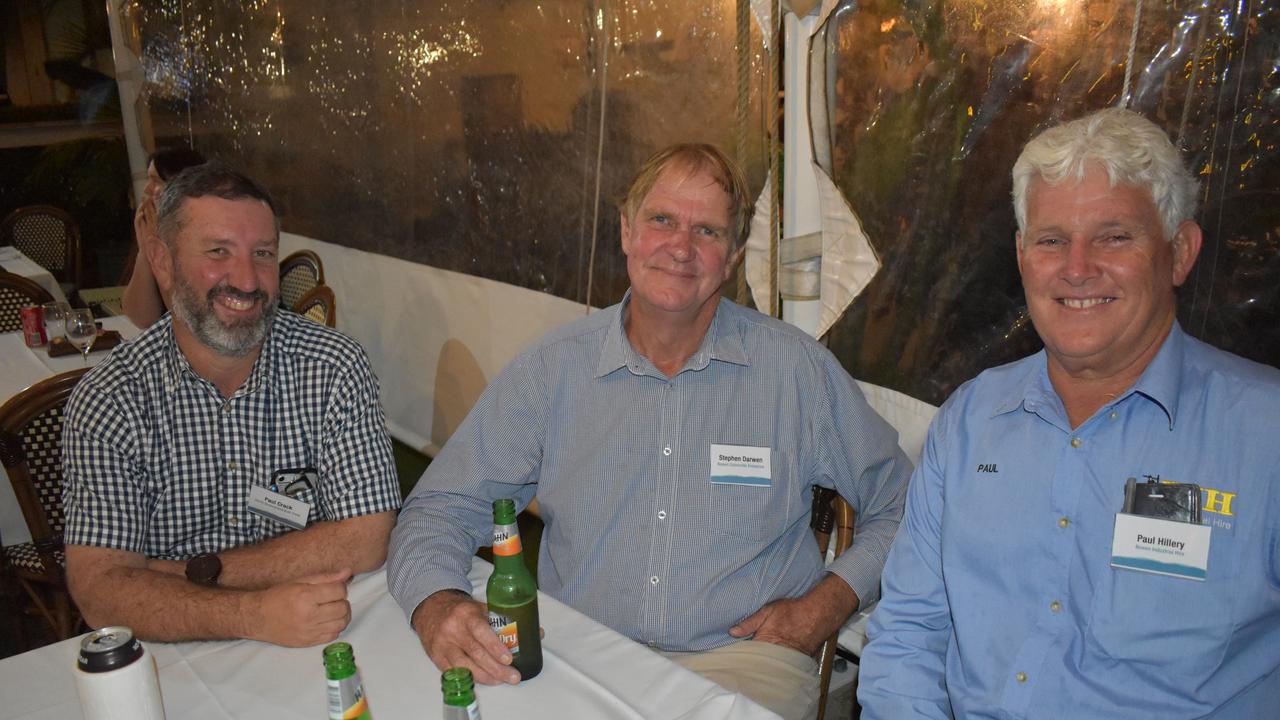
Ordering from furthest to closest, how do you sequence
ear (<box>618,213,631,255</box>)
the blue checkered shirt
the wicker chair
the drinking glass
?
the wicker chair < the drinking glass < ear (<box>618,213,631,255</box>) < the blue checkered shirt

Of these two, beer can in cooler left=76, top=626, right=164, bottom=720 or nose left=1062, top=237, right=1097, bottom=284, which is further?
nose left=1062, top=237, right=1097, bottom=284

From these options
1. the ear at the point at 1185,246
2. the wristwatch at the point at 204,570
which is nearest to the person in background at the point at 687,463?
the wristwatch at the point at 204,570

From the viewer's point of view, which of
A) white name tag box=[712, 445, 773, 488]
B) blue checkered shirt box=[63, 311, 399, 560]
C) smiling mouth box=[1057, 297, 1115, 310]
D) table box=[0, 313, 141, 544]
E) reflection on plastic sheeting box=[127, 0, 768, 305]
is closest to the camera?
smiling mouth box=[1057, 297, 1115, 310]

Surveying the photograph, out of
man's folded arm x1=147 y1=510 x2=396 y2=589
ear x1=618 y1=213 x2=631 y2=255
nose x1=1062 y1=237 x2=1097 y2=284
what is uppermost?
nose x1=1062 y1=237 x2=1097 y2=284

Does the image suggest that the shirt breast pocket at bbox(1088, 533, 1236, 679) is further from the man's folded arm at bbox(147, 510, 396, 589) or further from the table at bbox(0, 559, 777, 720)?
the man's folded arm at bbox(147, 510, 396, 589)

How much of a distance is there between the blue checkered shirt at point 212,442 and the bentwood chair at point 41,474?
55 cm

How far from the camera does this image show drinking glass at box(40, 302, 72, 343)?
3590 millimetres

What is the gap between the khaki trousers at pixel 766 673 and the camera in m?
1.73

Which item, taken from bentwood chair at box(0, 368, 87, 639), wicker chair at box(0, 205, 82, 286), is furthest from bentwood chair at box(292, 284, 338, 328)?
wicker chair at box(0, 205, 82, 286)

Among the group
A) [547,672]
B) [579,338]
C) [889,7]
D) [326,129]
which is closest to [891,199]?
[889,7]

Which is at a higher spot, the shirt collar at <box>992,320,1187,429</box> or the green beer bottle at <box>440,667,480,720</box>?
the shirt collar at <box>992,320,1187,429</box>

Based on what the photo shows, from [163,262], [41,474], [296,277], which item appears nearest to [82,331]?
[296,277]

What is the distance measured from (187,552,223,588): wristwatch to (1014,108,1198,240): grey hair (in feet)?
5.36

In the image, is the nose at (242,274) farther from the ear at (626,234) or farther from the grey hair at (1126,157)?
the grey hair at (1126,157)
